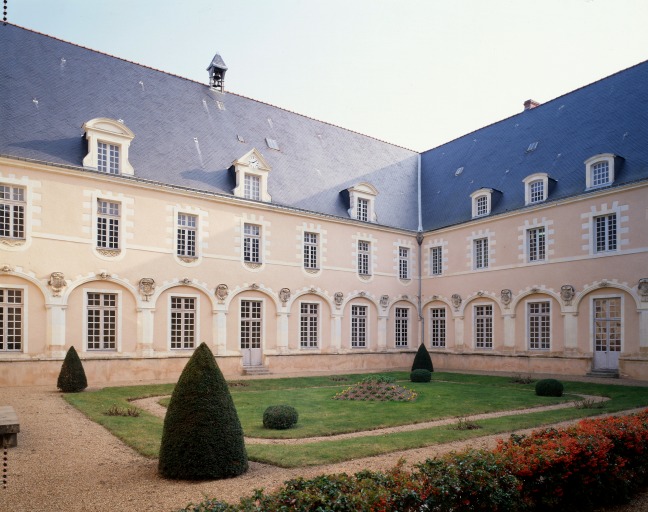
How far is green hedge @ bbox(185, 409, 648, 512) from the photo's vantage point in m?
4.23

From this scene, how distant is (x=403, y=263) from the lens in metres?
25.8

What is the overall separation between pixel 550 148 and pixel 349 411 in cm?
1597

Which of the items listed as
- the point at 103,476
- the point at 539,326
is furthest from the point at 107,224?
the point at 539,326

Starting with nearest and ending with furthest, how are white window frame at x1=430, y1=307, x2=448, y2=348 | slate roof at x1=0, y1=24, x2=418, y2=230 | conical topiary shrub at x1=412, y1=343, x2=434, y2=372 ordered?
1. slate roof at x1=0, y1=24, x2=418, y2=230
2. conical topiary shrub at x1=412, y1=343, x2=434, y2=372
3. white window frame at x1=430, y1=307, x2=448, y2=348

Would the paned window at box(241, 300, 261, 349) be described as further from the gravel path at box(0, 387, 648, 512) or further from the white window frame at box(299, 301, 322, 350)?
the gravel path at box(0, 387, 648, 512)

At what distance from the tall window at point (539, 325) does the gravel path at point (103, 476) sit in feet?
43.1

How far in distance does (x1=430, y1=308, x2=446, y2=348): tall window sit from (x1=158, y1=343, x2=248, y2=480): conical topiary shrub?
1941 cm

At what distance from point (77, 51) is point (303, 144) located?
33.0ft

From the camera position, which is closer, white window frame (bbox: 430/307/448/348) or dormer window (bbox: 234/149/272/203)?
Result: dormer window (bbox: 234/149/272/203)

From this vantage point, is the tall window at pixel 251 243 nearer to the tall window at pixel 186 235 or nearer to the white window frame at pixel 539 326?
the tall window at pixel 186 235

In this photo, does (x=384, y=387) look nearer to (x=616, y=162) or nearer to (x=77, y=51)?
(x=616, y=162)

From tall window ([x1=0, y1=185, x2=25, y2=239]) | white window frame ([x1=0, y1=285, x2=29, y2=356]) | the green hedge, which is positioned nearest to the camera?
the green hedge

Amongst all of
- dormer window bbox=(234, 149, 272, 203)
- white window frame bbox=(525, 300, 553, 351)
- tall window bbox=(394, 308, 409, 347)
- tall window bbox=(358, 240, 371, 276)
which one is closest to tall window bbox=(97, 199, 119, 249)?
dormer window bbox=(234, 149, 272, 203)

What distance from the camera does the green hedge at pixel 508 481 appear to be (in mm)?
4229
